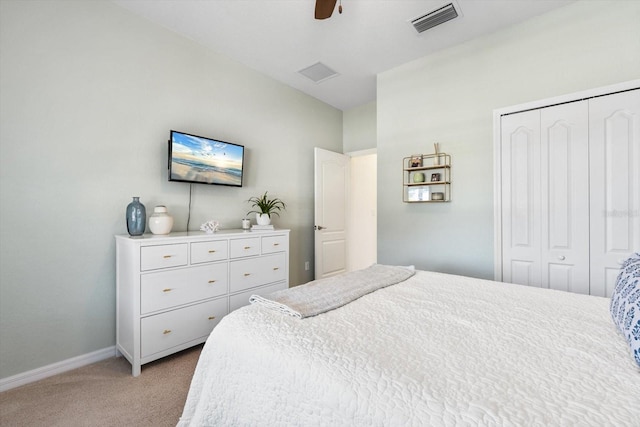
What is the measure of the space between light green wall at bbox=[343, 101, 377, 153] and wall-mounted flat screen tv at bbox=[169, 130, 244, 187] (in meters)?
1.99

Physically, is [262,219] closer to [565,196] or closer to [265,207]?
[265,207]

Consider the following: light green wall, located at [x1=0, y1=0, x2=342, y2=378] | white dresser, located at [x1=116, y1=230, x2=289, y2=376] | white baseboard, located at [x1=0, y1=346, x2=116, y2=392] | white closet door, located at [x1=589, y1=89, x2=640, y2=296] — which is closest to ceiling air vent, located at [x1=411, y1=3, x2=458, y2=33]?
white closet door, located at [x1=589, y1=89, x2=640, y2=296]

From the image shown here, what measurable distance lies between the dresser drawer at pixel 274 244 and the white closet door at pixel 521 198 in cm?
206

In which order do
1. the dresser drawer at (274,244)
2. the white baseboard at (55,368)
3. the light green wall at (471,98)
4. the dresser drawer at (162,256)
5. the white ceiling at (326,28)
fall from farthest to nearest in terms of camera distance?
the dresser drawer at (274,244), the white ceiling at (326,28), the light green wall at (471,98), the dresser drawer at (162,256), the white baseboard at (55,368)

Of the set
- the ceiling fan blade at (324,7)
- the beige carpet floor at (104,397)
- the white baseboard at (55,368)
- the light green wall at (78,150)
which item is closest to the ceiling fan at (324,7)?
the ceiling fan blade at (324,7)

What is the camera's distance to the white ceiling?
7.55ft

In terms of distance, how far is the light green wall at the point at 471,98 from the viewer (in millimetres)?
2199

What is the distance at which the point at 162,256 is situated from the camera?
2.07 meters

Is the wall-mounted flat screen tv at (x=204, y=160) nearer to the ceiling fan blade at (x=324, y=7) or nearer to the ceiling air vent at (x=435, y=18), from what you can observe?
the ceiling fan blade at (x=324, y=7)

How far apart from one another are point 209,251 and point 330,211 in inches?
82.1

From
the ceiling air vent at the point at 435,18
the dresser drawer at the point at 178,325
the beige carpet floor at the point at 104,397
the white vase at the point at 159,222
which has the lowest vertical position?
the beige carpet floor at the point at 104,397

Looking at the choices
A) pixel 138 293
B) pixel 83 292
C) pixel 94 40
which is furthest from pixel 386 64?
pixel 83 292

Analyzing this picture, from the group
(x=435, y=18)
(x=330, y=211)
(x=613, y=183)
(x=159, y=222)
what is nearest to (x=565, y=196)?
(x=613, y=183)

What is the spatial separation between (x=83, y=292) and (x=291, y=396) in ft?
7.02
